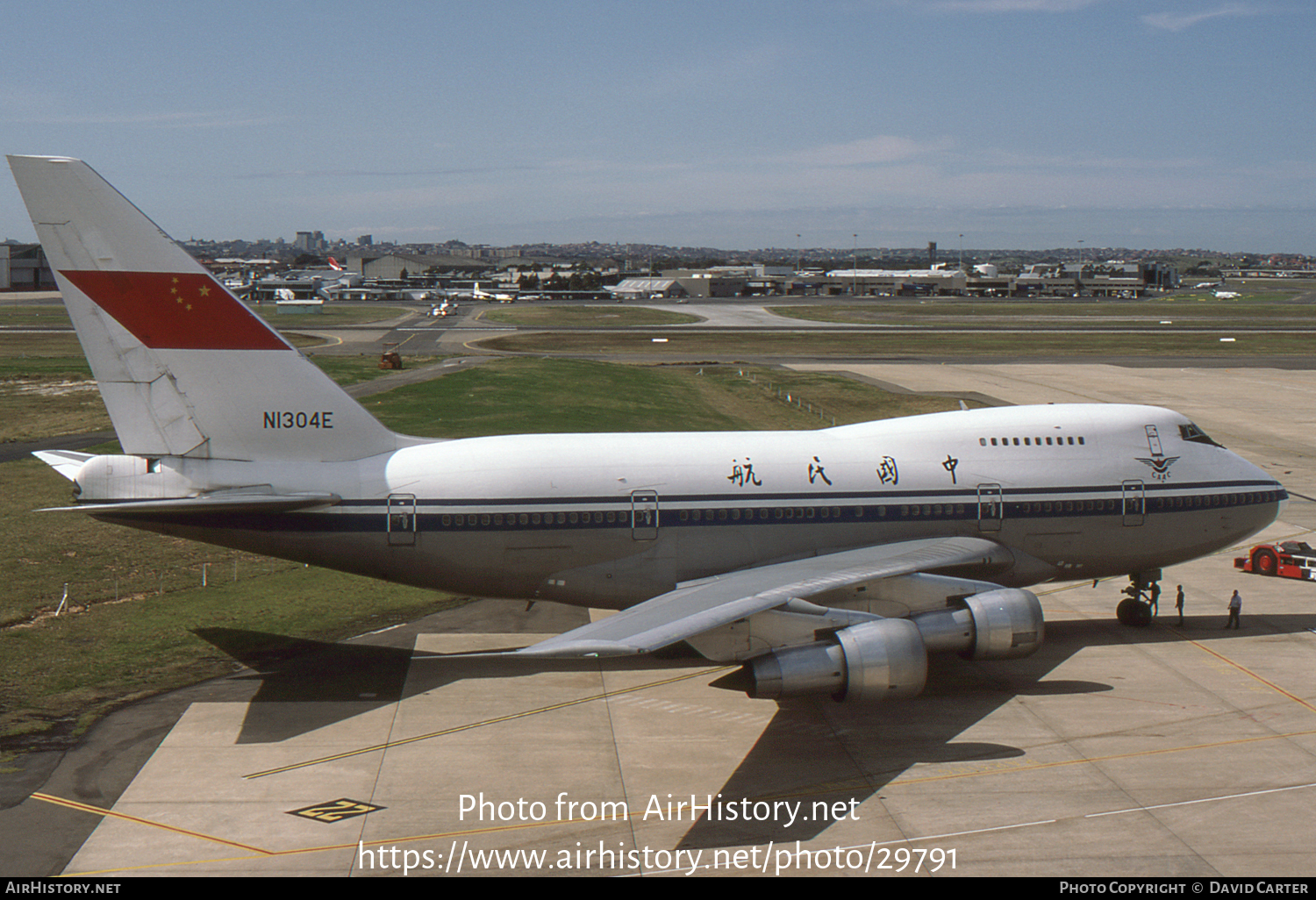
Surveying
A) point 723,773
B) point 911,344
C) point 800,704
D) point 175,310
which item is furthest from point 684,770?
point 911,344

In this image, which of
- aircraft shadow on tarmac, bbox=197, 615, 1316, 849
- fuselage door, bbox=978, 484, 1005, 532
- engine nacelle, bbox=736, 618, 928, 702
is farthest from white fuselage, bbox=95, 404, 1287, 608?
engine nacelle, bbox=736, 618, 928, 702

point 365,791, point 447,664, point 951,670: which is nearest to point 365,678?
point 447,664

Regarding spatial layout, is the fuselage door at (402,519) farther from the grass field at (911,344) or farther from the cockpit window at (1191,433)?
the grass field at (911,344)

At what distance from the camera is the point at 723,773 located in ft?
71.4

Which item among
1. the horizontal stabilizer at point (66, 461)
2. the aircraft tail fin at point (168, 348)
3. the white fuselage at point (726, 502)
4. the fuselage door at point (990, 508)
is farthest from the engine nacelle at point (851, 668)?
the horizontal stabilizer at point (66, 461)

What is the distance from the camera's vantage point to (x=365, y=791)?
20.8 metres

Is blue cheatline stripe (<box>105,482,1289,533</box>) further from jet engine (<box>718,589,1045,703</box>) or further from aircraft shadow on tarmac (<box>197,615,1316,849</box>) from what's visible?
jet engine (<box>718,589,1045,703</box>)

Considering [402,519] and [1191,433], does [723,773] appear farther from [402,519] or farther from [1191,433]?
[1191,433]

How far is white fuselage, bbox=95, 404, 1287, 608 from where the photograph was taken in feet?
85.8

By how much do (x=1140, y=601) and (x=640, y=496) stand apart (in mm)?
15441

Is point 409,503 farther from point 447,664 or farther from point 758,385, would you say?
point 758,385

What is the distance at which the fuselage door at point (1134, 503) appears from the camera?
29.6 m

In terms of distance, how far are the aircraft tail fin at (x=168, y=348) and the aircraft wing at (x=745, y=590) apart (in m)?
8.98

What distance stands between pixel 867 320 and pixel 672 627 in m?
157
